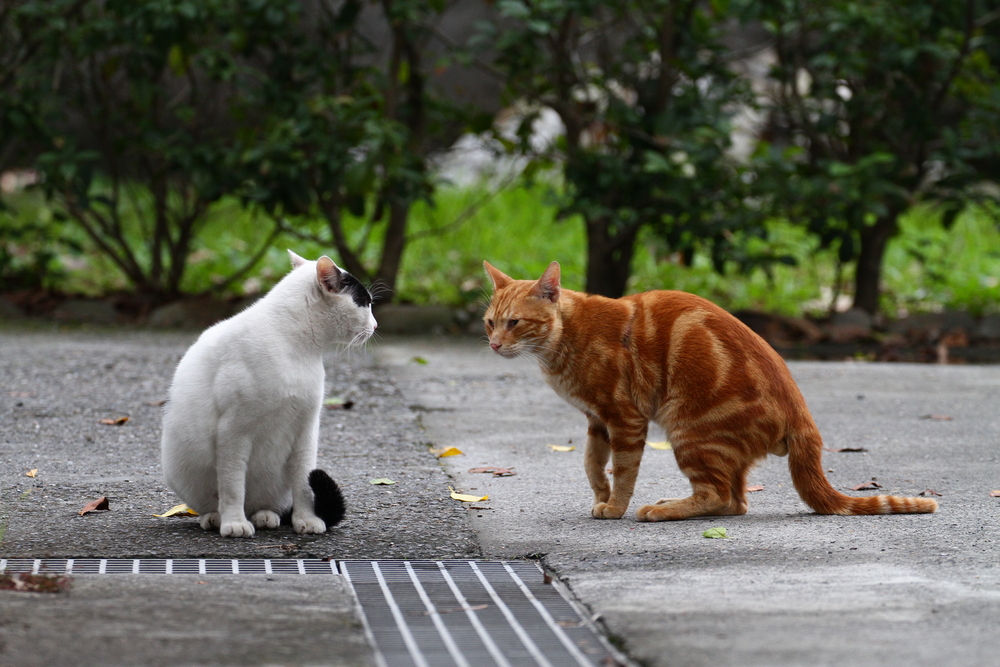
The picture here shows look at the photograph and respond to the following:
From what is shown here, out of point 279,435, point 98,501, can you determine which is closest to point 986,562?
point 279,435

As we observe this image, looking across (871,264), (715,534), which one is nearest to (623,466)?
(715,534)

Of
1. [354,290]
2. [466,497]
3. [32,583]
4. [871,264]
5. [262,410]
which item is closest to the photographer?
[32,583]

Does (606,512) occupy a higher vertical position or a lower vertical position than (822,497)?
lower

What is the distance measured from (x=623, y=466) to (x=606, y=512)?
15 cm

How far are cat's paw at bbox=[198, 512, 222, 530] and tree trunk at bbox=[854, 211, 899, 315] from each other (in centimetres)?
635

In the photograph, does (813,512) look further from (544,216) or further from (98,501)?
(544,216)

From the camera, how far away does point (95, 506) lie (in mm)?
3205

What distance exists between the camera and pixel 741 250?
7031 millimetres

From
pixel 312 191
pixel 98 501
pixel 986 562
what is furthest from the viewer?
pixel 312 191

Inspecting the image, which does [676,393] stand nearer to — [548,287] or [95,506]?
[548,287]

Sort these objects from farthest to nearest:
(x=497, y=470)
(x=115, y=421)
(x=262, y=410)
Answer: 1. (x=115, y=421)
2. (x=497, y=470)
3. (x=262, y=410)

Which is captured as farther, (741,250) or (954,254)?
(954,254)

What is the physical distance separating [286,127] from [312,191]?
2.88ft

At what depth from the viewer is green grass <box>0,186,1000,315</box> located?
28.6ft
